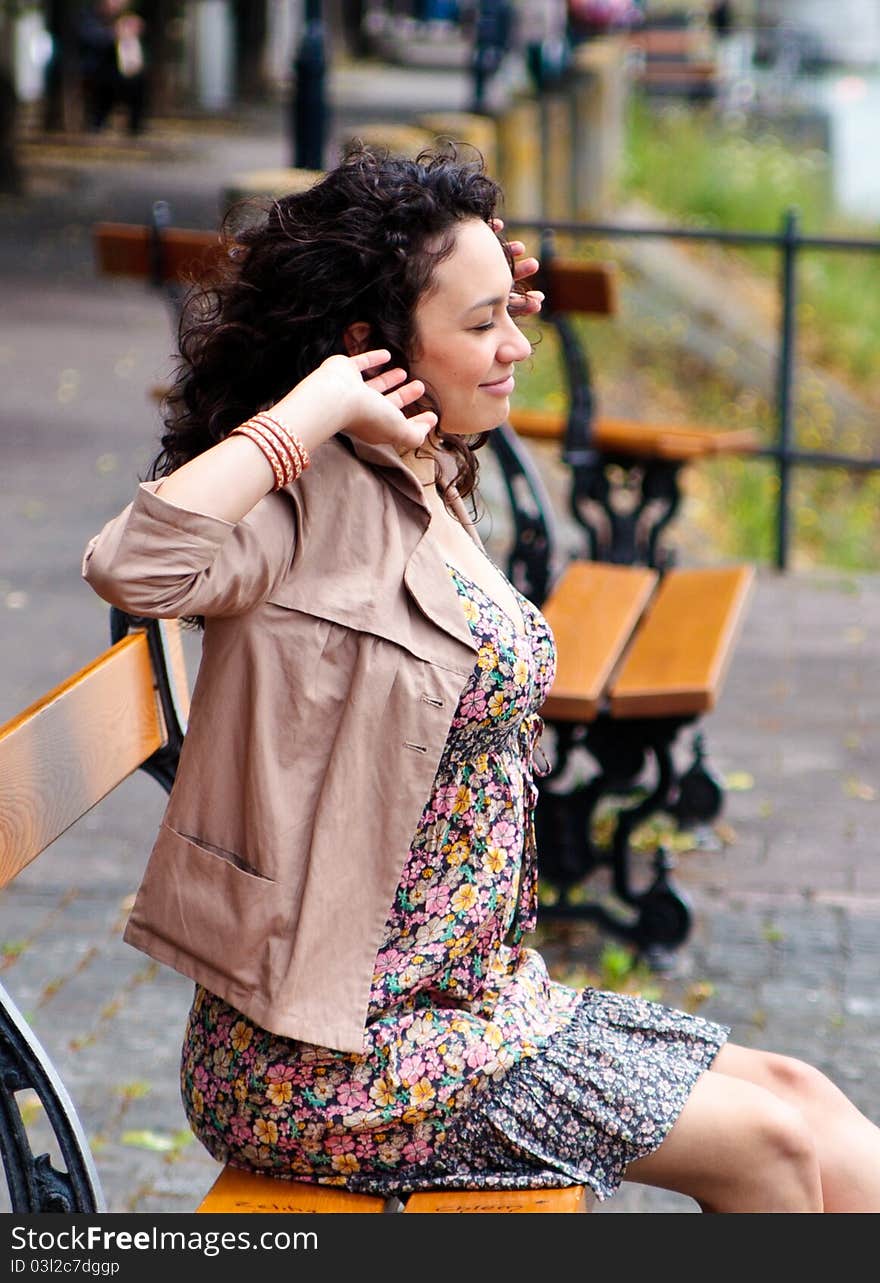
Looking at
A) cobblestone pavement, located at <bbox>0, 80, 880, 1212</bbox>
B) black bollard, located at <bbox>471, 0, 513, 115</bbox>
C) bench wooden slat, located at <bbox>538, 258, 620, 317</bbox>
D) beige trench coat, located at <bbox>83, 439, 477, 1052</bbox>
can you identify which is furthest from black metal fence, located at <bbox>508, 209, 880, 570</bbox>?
black bollard, located at <bbox>471, 0, 513, 115</bbox>

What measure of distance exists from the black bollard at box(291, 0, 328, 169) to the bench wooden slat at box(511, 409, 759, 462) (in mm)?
3968

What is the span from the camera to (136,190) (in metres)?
18.9

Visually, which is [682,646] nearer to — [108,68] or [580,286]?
[580,286]

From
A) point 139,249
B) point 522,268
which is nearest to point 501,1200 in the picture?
point 522,268

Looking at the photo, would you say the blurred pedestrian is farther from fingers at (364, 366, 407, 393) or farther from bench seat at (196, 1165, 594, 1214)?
bench seat at (196, 1165, 594, 1214)

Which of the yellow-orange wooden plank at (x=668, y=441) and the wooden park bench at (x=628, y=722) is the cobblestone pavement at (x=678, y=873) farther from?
the yellow-orange wooden plank at (x=668, y=441)

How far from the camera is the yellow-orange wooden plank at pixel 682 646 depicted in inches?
164

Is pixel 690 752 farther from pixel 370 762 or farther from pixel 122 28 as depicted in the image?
pixel 122 28

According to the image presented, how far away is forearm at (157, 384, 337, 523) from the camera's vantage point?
213 centimetres

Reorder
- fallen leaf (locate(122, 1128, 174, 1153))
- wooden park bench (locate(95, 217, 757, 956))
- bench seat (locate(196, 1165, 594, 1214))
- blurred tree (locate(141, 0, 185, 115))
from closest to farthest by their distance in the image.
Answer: bench seat (locate(196, 1165, 594, 1214))
fallen leaf (locate(122, 1128, 174, 1153))
wooden park bench (locate(95, 217, 757, 956))
blurred tree (locate(141, 0, 185, 115))

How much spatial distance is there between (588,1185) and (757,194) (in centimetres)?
1661

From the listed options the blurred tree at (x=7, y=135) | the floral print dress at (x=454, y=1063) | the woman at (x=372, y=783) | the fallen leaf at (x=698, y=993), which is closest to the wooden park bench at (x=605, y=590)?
the fallen leaf at (x=698, y=993)

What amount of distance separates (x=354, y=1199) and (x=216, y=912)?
41 cm

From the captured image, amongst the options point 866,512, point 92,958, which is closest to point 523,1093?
point 92,958
